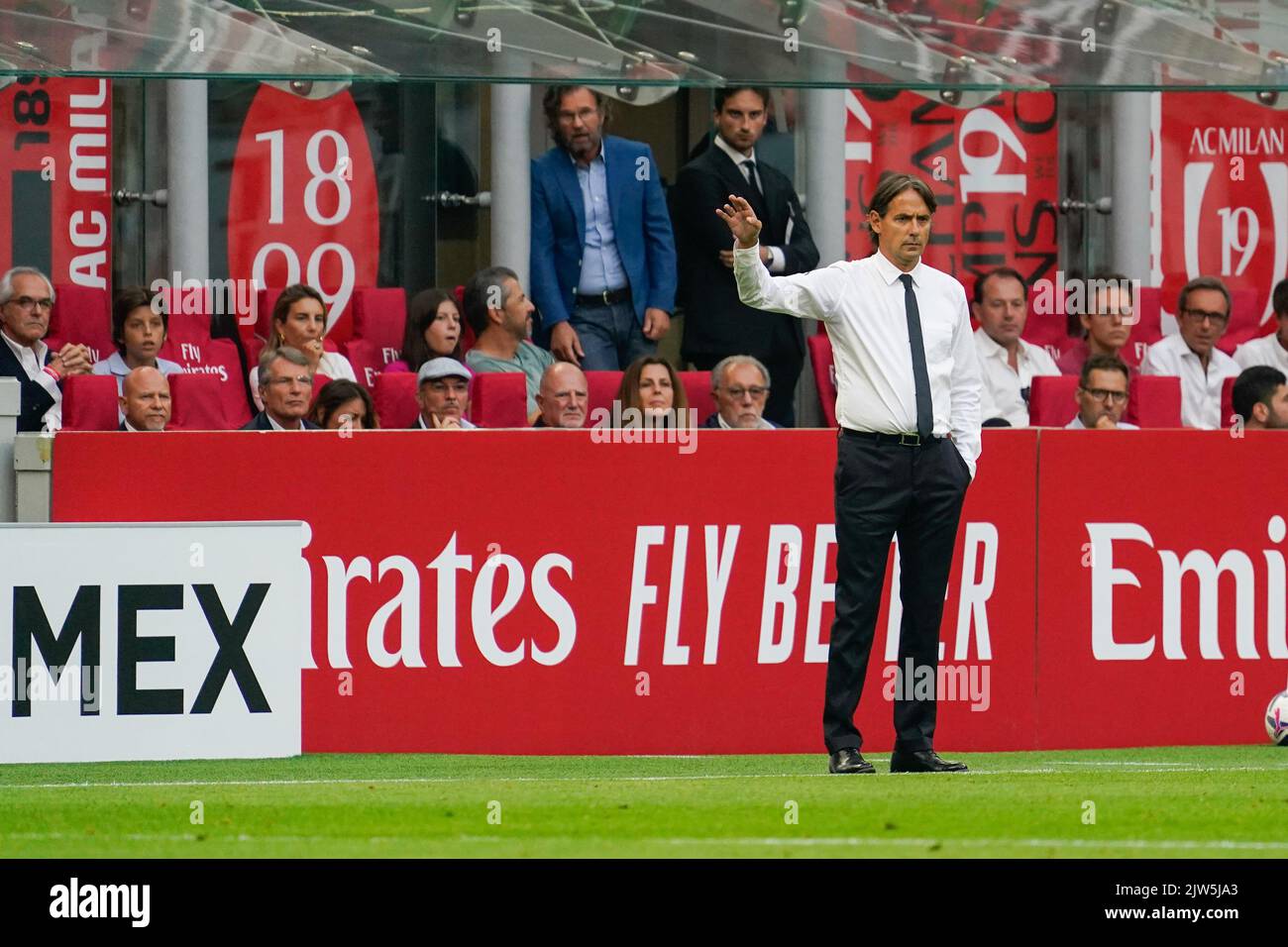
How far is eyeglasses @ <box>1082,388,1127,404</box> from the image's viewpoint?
11.1m

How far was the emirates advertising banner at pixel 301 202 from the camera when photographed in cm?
1419

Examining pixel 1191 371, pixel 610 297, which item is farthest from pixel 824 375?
pixel 1191 371

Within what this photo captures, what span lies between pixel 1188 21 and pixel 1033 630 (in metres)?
3.66

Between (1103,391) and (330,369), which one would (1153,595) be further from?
(330,369)

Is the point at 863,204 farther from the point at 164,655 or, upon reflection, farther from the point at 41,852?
the point at 41,852

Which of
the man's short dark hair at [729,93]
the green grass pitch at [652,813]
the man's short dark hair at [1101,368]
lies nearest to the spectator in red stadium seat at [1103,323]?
the man's short dark hair at [1101,368]

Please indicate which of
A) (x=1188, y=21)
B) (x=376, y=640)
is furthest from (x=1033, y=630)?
(x=1188, y=21)

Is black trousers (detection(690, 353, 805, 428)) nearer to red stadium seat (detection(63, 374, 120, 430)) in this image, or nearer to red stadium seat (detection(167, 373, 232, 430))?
red stadium seat (detection(167, 373, 232, 430))

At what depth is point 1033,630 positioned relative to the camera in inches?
402

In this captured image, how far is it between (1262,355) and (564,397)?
4.32 metres

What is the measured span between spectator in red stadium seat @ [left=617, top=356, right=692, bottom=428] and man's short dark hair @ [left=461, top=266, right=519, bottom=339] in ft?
3.79

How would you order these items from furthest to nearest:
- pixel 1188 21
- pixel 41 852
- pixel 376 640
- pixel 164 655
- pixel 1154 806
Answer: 1. pixel 1188 21
2. pixel 376 640
3. pixel 164 655
4. pixel 1154 806
5. pixel 41 852

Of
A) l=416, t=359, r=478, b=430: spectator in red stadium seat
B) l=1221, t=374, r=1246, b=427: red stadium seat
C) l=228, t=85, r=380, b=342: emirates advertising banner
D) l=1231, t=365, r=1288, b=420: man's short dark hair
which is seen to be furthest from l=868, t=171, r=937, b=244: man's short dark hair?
l=228, t=85, r=380, b=342: emirates advertising banner

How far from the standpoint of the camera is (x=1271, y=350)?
12719 mm
